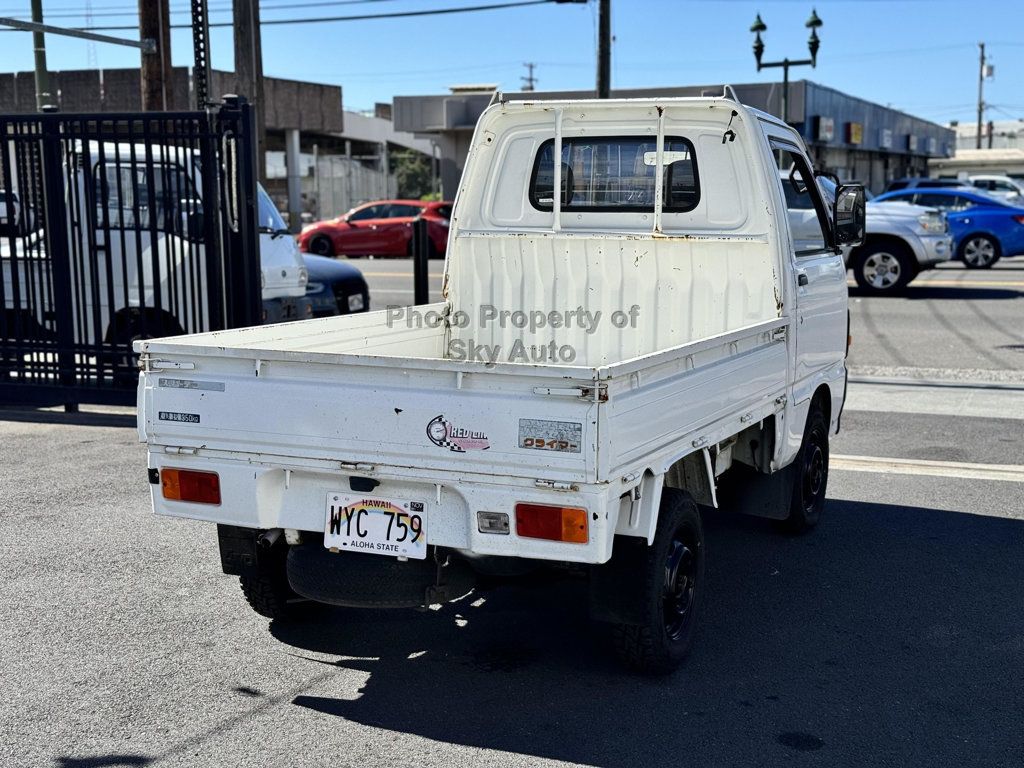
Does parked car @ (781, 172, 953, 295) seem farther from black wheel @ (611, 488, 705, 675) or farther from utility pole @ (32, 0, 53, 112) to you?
black wheel @ (611, 488, 705, 675)

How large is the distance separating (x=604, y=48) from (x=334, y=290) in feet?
36.7

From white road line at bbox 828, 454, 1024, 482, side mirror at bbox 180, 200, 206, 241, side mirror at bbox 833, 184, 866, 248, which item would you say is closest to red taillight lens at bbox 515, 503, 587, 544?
side mirror at bbox 833, 184, 866, 248

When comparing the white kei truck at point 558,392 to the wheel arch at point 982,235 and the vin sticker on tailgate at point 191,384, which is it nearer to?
the vin sticker on tailgate at point 191,384

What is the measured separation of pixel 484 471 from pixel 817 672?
168 centimetres

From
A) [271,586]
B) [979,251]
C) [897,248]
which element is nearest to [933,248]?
[897,248]

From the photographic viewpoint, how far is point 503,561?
4.33 meters

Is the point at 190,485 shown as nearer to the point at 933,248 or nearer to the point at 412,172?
the point at 933,248

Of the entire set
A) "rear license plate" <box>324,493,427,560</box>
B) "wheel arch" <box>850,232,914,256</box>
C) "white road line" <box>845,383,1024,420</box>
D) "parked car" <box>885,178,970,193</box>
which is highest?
"parked car" <box>885,178,970,193</box>

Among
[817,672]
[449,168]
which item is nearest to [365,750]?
[817,672]

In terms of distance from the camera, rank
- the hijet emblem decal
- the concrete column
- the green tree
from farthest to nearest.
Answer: the green tree, the concrete column, the hijet emblem decal

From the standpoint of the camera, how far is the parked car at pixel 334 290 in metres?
12.1

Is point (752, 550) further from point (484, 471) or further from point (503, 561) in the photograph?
point (484, 471)

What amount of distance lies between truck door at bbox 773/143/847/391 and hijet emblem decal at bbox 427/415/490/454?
248 centimetres

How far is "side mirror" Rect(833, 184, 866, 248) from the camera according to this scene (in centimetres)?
637
